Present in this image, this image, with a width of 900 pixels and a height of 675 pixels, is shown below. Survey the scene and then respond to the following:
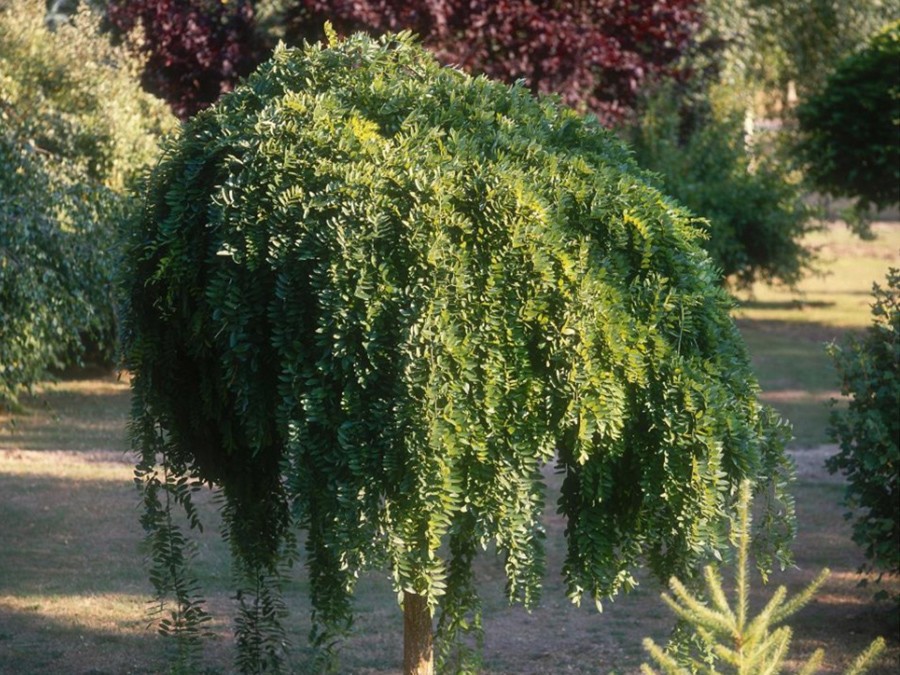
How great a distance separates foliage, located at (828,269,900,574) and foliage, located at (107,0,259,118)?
8.25m

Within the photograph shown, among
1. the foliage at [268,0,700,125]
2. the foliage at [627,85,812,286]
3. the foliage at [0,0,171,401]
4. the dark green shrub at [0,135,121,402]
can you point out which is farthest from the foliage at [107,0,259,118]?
the dark green shrub at [0,135,121,402]

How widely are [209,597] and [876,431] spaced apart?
12.5 ft

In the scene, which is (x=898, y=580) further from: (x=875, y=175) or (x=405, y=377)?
(x=875, y=175)

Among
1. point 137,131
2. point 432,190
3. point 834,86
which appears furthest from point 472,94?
point 834,86

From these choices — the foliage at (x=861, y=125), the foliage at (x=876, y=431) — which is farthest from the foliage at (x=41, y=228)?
the foliage at (x=861, y=125)

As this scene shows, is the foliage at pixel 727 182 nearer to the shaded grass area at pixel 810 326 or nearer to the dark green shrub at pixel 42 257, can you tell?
the shaded grass area at pixel 810 326

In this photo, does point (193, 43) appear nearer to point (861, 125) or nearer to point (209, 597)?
point (861, 125)

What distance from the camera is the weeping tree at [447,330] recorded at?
3654 millimetres

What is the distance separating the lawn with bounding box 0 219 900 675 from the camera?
6.11 metres

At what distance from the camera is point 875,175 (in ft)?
46.6

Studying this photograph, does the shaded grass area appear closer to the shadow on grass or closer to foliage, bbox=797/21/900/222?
foliage, bbox=797/21/900/222

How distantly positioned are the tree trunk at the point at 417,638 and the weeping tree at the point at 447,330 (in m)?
0.10

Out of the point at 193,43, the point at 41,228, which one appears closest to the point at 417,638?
the point at 41,228

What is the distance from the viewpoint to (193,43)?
1301 centimetres
